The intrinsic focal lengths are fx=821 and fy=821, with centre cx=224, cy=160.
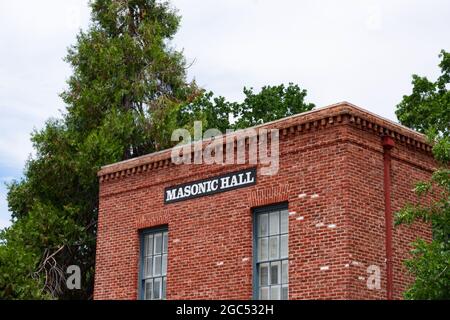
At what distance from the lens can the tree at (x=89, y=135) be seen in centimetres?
2936

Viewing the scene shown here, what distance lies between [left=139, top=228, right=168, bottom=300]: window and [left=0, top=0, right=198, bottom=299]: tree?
6222 millimetres

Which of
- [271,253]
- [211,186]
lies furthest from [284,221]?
[211,186]

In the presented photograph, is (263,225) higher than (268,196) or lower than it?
lower

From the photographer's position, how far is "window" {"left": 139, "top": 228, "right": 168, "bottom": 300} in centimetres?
2098

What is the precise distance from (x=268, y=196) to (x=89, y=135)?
13532 mm

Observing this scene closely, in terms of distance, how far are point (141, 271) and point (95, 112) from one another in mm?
12401

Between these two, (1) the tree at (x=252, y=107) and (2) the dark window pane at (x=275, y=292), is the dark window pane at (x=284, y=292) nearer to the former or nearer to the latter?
(2) the dark window pane at (x=275, y=292)

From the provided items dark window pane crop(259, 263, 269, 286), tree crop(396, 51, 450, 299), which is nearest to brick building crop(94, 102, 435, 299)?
dark window pane crop(259, 263, 269, 286)

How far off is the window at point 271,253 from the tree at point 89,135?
10.2 meters

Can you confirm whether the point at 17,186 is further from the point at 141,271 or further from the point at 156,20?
the point at 141,271

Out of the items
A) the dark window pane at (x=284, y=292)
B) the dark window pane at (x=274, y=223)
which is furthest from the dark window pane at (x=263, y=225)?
the dark window pane at (x=284, y=292)

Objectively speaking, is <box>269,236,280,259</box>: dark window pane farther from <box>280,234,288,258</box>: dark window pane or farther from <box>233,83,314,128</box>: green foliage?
<box>233,83,314,128</box>: green foliage

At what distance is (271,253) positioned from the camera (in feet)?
61.1

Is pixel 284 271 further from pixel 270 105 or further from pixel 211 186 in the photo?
pixel 270 105
